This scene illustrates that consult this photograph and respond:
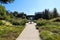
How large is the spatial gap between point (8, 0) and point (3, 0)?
16.3 inches

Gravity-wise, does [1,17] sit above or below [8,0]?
below

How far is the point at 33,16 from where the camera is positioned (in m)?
80.9

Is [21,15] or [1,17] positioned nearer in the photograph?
[1,17]

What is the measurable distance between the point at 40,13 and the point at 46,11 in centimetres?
342

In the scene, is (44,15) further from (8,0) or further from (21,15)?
(8,0)

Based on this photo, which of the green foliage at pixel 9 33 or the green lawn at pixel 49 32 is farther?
the green foliage at pixel 9 33

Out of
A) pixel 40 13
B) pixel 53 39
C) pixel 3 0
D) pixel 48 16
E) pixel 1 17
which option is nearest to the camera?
pixel 53 39

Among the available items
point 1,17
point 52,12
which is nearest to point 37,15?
point 52,12

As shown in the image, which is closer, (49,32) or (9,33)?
(49,32)

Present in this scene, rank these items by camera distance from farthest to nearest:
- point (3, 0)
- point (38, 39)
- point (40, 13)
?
point (40, 13) < point (3, 0) < point (38, 39)

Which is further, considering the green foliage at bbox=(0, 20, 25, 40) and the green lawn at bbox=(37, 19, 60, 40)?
the green foliage at bbox=(0, 20, 25, 40)

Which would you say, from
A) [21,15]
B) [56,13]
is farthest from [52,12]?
[21,15]

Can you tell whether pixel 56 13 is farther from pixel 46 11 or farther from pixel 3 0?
pixel 3 0

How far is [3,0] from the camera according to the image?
1474 centimetres
